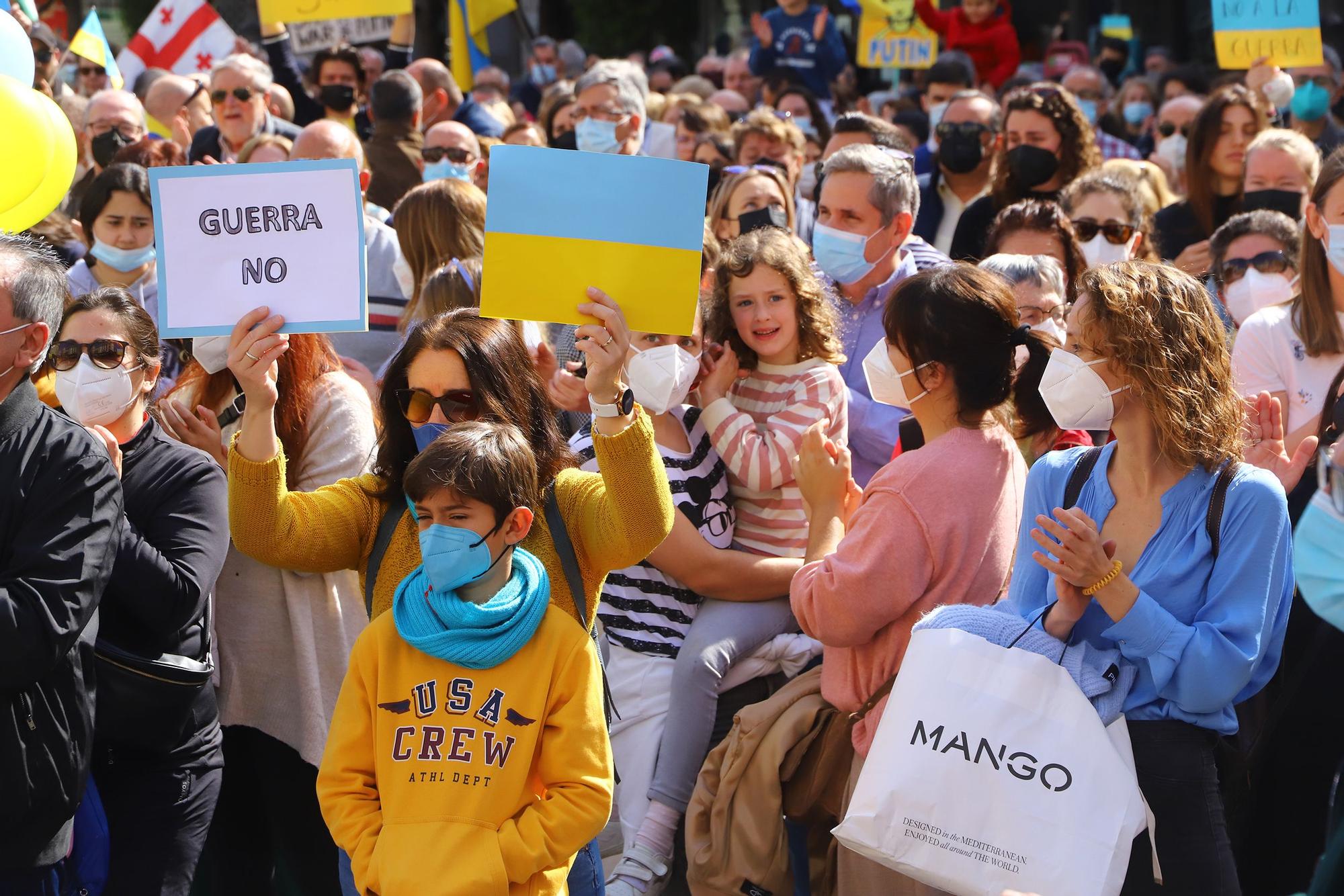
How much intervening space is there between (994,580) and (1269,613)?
24.4 inches

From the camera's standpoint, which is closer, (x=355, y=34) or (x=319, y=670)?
(x=319, y=670)

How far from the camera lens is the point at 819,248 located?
4.79 m

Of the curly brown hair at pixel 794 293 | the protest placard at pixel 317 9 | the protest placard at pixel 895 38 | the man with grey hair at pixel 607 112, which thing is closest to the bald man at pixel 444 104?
the protest placard at pixel 317 9

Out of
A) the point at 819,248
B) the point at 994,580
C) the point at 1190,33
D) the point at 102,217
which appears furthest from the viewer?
the point at 1190,33

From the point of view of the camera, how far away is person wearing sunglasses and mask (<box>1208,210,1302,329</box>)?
489 centimetres

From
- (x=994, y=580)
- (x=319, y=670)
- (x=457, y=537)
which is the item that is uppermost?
(x=457, y=537)

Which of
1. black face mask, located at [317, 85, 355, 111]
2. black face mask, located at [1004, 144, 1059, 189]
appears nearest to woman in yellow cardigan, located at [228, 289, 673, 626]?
black face mask, located at [1004, 144, 1059, 189]

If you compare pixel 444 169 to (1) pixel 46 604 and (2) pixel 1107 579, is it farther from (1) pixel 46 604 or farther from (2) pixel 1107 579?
(2) pixel 1107 579

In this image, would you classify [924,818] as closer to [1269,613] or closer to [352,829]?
[1269,613]

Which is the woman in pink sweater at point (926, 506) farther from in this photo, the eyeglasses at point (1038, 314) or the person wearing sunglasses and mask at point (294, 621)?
the person wearing sunglasses and mask at point (294, 621)

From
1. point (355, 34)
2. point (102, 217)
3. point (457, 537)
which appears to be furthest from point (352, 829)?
point (355, 34)

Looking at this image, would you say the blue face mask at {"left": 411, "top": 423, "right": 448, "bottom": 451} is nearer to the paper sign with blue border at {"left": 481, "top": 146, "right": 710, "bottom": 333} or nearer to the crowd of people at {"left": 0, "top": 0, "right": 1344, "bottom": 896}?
the crowd of people at {"left": 0, "top": 0, "right": 1344, "bottom": 896}

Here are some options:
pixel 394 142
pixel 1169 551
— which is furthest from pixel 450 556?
pixel 394 142

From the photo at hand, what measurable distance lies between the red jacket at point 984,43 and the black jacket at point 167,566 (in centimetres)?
942
